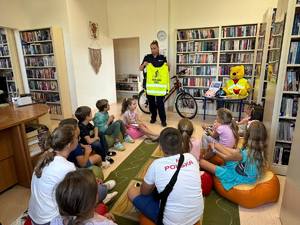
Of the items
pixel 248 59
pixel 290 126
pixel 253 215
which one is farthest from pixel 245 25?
pixel 253 215

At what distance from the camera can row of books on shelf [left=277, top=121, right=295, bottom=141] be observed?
7.71 ft

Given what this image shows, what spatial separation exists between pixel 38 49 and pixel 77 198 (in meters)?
4.96

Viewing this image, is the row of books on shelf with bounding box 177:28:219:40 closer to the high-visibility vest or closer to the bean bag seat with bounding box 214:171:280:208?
the high-visibility vest

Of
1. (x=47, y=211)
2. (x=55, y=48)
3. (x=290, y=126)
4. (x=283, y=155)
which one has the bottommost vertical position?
(x=283, y=155)

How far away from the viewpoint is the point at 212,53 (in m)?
4.76

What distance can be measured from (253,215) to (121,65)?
21.2 feet

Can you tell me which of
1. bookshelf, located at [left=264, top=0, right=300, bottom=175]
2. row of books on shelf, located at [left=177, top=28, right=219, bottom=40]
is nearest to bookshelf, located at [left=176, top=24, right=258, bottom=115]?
row of books on shelf, located at [left=177, top=28, right=219, bottom=40]

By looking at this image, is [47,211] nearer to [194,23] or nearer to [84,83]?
[84,83]

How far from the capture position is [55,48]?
4531 millimetres

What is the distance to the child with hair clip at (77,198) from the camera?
0.88 metres

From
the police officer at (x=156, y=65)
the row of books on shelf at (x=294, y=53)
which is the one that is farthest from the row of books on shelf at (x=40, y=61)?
the row of books on shelf at (x=294, y=53)

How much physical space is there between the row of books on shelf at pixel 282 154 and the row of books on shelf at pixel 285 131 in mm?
108

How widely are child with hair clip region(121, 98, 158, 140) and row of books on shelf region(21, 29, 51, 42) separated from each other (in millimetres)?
2676

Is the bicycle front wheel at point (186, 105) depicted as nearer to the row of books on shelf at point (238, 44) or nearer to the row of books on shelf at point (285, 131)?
the row of books on shelf at point (238, 44)
